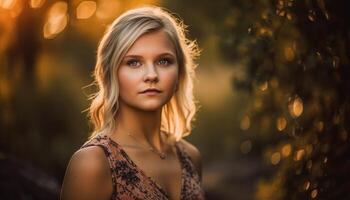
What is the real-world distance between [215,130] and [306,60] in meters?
6.52

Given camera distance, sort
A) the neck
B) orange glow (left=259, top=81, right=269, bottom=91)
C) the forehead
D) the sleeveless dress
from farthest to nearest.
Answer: orange glow (left=259, top=81, right=269, bottom=91), the neck, the forehead, the sleeveless dress

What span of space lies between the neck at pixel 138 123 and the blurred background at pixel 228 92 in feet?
2.12

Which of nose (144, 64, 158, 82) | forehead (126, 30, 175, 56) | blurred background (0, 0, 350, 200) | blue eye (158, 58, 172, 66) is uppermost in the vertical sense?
forehead (126, 30, 175, 56)

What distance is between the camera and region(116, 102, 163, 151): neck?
314cm

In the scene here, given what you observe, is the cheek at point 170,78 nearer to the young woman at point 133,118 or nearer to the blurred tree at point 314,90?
the young woman at point 133,118

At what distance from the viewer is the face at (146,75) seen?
301 centimetres

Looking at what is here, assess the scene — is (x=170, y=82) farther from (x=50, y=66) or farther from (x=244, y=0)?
(x=50, y=66)

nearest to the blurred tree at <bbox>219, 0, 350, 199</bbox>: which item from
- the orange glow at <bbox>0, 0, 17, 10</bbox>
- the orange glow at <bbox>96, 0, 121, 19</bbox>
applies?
the orange glow at <bbox>0, 0, 17, 10</bbox>

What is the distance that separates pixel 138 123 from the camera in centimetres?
316

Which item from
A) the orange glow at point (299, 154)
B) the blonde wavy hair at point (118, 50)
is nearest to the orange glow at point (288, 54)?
the blonde wavy hair at point (118, 50)

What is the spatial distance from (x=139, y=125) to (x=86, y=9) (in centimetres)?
413

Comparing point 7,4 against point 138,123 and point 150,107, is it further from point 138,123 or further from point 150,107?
point 150,107

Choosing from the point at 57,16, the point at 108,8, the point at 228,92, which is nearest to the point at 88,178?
the point at 108,8

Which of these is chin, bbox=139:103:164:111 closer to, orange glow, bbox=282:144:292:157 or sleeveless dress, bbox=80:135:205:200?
sleeveless dress, bbox=80:135:205:200
